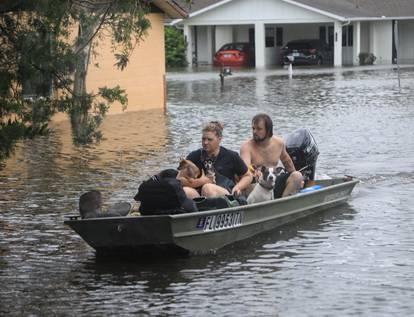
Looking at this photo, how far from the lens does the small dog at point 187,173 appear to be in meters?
12.5

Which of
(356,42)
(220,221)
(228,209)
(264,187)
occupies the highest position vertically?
(356,42)

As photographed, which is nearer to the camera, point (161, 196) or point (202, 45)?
point (161, 196)

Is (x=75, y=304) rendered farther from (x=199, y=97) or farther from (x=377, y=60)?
(x=377, y=60)

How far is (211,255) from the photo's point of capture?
39.2 ft

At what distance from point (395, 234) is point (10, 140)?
5.03 m

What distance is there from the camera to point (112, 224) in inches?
432

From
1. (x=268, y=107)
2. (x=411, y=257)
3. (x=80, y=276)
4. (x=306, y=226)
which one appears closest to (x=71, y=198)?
(x=306, y=226)

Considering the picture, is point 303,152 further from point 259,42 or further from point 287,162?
point 259,42

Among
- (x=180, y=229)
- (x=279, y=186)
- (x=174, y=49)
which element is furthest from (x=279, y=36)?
(x=180, y=229)

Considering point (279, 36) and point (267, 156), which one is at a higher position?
point (279, 36)

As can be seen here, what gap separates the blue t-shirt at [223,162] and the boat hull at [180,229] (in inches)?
23.5

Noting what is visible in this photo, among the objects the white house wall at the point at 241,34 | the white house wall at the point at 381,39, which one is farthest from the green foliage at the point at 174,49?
the white house wall at the point at 381,39

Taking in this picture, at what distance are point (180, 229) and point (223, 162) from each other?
1836 mm

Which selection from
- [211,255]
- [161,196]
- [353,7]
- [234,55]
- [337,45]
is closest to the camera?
[161,196]
